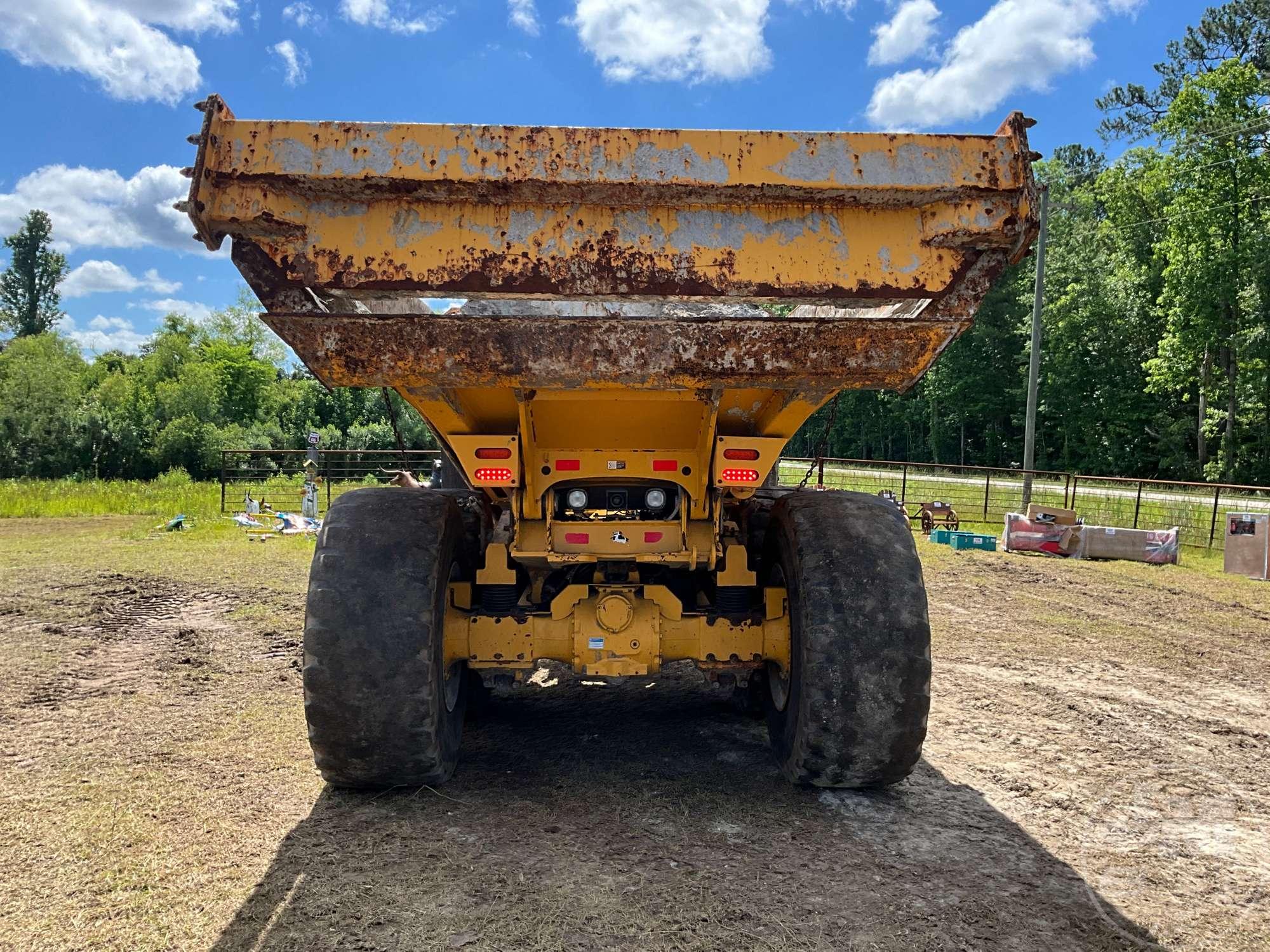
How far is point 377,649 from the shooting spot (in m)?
3.33

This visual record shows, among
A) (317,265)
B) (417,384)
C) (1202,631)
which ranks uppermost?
(317,265)

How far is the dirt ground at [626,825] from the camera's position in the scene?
276cm

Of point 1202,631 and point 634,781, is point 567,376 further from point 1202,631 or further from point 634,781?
point 1202,631

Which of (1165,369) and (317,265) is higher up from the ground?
(1165,369)

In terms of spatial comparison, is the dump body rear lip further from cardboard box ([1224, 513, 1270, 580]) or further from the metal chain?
cardboard box ([1224, 513, 1270, 580])

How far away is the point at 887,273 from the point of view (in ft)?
9.15

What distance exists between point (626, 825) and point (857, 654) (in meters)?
1.12

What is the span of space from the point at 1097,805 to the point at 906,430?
55.5 meters

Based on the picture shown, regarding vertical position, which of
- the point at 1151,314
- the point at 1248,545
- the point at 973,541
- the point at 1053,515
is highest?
the point at 1151,314

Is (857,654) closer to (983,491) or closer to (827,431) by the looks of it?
(827,431)

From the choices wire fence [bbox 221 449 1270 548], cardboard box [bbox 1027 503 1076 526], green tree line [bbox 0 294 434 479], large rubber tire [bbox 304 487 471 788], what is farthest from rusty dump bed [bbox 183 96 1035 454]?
green tree line [bbox 0 294 434 479]

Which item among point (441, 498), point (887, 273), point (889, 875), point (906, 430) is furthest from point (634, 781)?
point (906, 430)

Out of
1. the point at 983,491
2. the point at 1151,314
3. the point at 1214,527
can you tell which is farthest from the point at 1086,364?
the point at 1214,527

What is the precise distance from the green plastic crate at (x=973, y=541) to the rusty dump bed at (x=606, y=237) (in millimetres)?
12479
